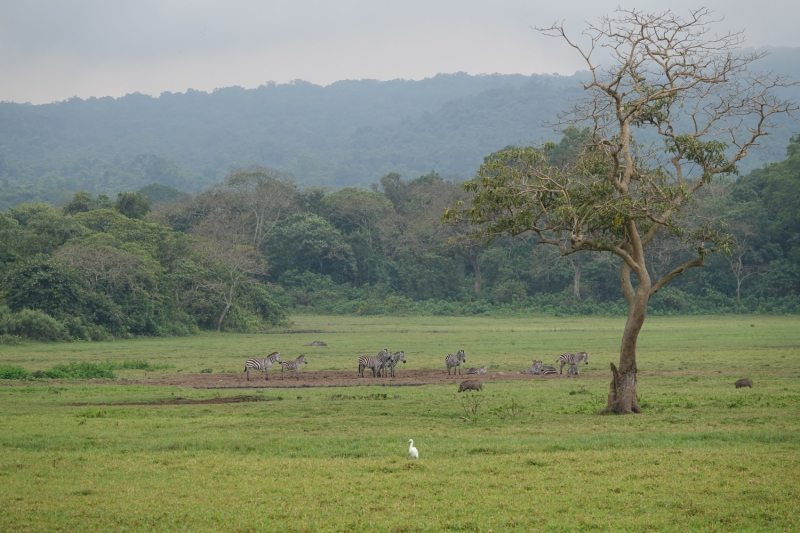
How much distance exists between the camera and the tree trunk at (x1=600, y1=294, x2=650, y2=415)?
54.6 ft

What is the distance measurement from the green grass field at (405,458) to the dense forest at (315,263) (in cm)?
2044

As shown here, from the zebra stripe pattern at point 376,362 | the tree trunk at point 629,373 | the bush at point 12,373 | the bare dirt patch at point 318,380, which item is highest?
the tree trunk at point 629,373

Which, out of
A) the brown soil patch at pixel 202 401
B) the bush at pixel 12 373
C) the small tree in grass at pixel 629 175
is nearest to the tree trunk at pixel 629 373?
the small tree in grass at pixel 629 175

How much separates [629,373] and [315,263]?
190 feet

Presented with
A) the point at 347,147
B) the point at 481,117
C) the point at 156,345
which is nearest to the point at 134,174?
the point at 347,147

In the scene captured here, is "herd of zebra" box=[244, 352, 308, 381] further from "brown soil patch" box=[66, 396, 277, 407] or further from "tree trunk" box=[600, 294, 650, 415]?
"tree trunk" box=[600, 294, 650, 415]

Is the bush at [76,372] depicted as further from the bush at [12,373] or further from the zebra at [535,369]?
the zebra at [535,369]

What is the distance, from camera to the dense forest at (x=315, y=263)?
142ft

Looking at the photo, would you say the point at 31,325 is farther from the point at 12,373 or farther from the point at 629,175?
the point at 629,175

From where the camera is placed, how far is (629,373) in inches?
660

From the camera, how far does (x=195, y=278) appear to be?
49094mm

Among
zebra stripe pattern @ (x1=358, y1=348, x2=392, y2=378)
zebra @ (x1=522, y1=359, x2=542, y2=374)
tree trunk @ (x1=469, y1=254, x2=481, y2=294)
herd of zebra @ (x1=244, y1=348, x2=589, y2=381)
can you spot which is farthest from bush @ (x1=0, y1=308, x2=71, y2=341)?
tree trunk @ (x1=469, y1=254, x2=481, y2=294)

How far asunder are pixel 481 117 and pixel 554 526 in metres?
171

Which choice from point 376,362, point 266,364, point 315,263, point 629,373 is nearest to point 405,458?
point 629,373
